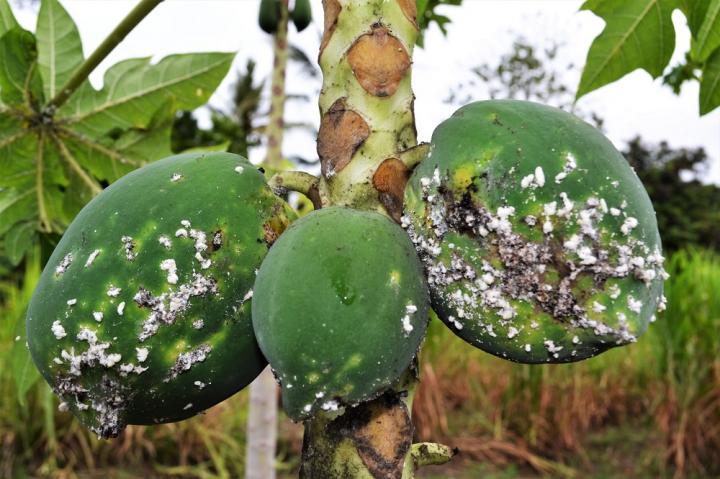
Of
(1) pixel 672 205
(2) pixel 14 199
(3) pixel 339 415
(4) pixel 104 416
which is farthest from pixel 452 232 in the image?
(1) pixel 672 205

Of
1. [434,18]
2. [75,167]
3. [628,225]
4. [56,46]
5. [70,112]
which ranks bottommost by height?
[628,225]

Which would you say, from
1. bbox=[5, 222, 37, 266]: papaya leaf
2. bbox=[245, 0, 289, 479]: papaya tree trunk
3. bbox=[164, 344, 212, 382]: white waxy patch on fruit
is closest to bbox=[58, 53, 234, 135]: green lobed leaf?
bbox=[5, 222, 37, 266]: papaya leaf

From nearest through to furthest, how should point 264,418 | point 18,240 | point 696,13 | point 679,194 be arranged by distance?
1. point 696,13
2. point 18,240
3. point 264,418
4. point 679,194

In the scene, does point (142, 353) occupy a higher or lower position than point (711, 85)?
lower

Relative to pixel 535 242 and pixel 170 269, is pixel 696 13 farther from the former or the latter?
pixel 170 269

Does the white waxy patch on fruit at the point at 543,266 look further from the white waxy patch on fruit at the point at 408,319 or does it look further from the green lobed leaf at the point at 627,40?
the green lobed leaf at the point at 627,40

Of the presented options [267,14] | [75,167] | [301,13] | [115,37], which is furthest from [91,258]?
[267,14]
